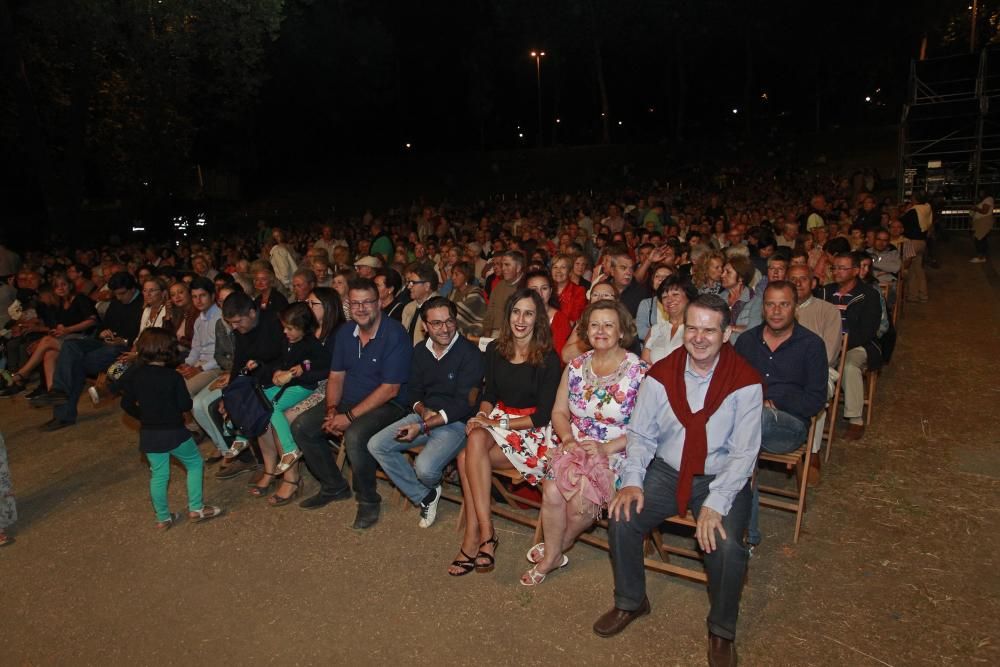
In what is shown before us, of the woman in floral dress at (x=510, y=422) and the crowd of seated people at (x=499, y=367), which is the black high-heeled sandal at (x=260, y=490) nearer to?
the crowd of seated people at (x=499, y=367)

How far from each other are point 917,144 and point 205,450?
17.1m

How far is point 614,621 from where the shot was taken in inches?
124

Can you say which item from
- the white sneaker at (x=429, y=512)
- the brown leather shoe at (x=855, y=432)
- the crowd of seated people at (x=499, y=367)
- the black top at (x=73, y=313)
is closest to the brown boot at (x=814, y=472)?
the crowd of seated people at (x=499, y=367)

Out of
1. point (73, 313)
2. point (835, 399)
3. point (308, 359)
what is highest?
point (73, 313)

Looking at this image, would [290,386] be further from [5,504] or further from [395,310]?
[5,504]

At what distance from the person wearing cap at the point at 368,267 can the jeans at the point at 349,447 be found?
5.64ft

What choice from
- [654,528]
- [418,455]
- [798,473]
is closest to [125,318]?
[418,455]

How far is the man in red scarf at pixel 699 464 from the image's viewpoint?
2.91 meters

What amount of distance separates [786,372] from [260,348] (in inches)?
144

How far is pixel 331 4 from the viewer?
102ft

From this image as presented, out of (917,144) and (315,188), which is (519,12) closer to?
(315,188)

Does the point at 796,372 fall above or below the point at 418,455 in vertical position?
above

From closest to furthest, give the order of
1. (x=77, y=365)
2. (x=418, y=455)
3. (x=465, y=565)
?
(x=465, y=565) → (x=418, y=455) → (x=77, y=365)

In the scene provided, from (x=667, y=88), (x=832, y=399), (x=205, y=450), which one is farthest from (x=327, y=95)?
(x=832, y=399)
